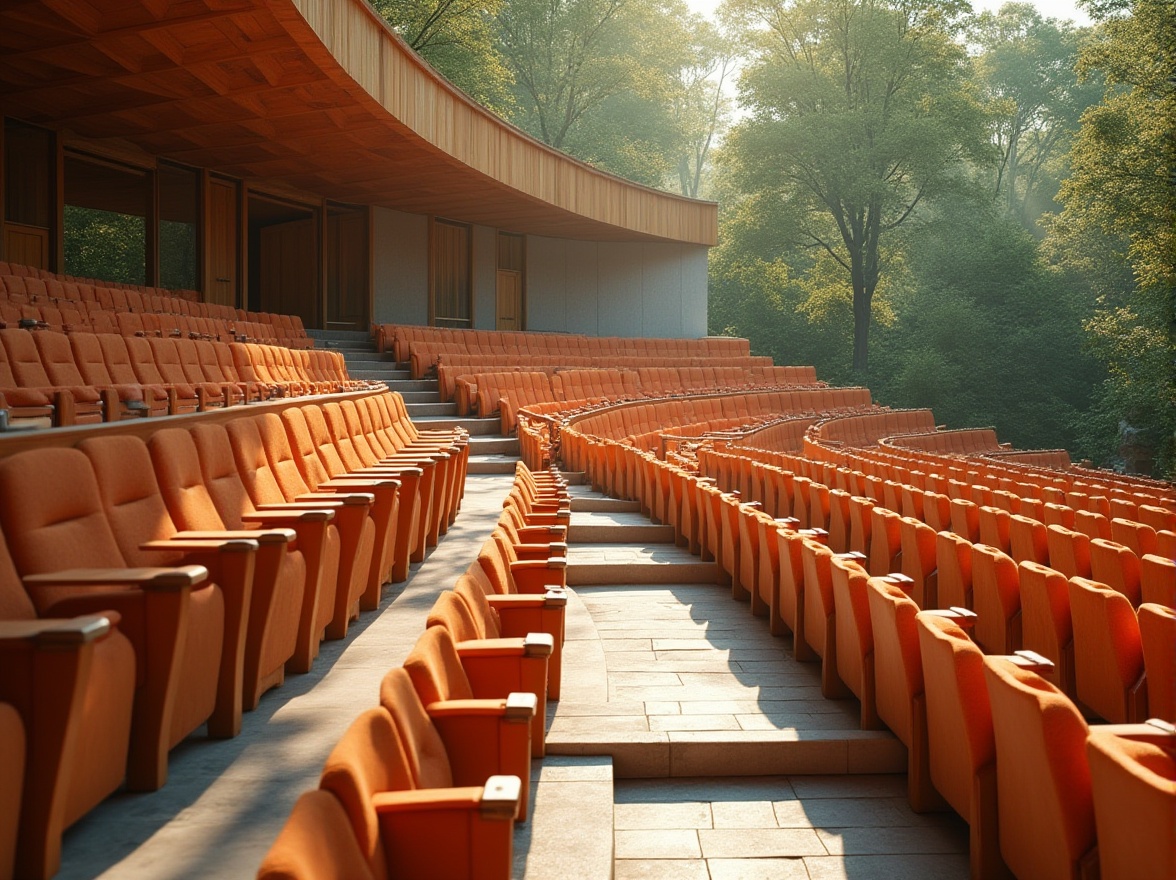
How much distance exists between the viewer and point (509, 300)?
859 cm

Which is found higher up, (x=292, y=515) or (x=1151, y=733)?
(x=292, y=515)

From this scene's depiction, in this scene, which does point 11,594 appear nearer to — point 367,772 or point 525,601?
point 367,772

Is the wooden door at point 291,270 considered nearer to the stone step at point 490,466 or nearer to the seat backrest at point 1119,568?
the stone step at point 490,466

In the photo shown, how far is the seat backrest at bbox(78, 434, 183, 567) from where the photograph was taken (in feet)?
3.43

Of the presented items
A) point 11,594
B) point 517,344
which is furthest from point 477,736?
point 517,344

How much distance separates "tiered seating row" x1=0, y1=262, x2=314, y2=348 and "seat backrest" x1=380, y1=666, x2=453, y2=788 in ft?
7.00

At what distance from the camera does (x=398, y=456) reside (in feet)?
7.61

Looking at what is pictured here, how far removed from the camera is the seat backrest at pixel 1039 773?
82 centimetres

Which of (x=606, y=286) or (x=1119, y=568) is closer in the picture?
(x=1119, y=568)

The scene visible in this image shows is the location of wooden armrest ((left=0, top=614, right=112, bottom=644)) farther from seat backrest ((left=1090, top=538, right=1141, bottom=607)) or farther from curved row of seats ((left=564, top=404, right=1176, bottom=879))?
seat backrest ((left=1090, top=538, right=1141, bottom=607))

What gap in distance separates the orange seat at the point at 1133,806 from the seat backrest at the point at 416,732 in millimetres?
515

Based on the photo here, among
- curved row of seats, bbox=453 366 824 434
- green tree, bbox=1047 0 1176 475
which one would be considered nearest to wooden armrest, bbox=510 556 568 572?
curved row of seats, bbox=453 366 824 434

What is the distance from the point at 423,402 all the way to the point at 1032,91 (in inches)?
553

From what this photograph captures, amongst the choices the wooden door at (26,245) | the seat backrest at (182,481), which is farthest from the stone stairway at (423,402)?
the seat backrest at (182,481)
